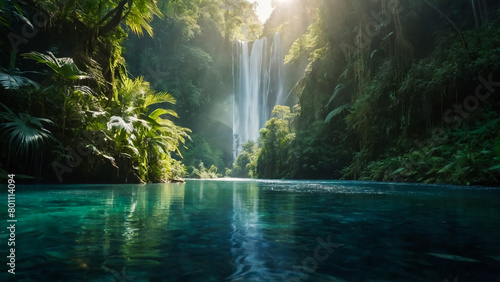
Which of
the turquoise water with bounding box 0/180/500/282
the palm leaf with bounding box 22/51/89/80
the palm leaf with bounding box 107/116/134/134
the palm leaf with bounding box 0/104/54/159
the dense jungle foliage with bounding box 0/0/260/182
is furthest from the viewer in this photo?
the palm leaf with bounding box 107/116/134/134

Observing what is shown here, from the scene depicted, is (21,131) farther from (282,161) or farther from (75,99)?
(282,161)

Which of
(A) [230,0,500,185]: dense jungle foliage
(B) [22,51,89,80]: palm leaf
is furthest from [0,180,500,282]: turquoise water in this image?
(A) [230,0,500,185]: dense jungle foliage

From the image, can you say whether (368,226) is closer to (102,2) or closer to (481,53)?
(102,2)

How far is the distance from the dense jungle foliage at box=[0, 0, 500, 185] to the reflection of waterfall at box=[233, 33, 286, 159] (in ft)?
32.6

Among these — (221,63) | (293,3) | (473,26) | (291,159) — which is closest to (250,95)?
(221,63)

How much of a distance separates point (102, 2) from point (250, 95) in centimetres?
2403

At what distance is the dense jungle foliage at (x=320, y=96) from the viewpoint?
282 inches

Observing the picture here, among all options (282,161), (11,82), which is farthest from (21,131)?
(282,161)

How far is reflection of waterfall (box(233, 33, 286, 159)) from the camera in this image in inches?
1204

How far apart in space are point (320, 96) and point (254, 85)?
47.6 feet

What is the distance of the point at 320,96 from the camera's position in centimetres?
1869

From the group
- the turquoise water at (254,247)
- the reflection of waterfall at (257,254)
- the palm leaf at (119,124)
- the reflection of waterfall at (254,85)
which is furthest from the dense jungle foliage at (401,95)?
the reflection of waterfall at (254,85)

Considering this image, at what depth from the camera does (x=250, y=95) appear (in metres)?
32.6

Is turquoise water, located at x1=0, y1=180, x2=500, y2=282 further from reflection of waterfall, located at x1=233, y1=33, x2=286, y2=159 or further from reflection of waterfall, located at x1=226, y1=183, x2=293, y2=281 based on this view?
reflection of waterfall, located at x1=233, y1=33, x2=286, y2=159
